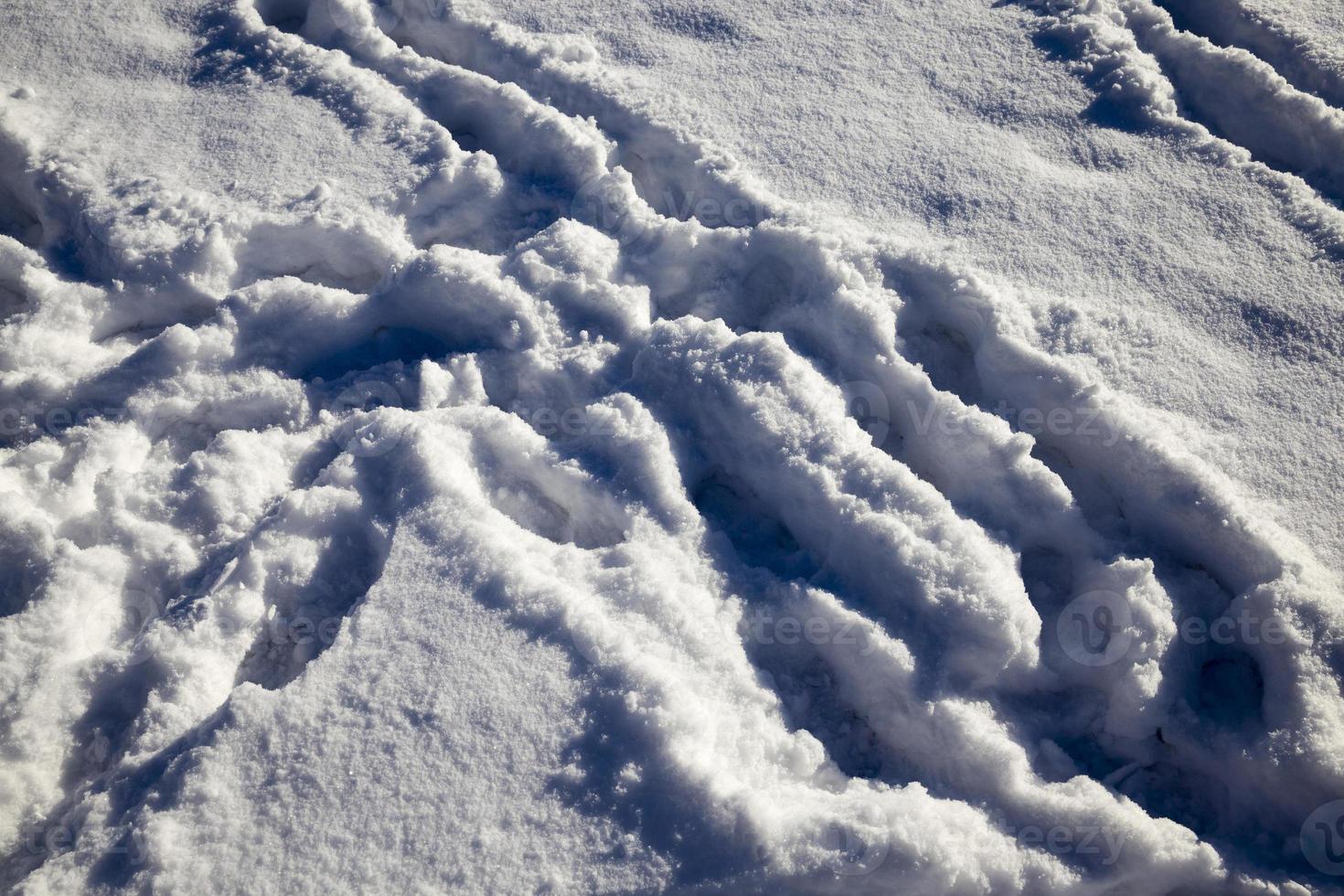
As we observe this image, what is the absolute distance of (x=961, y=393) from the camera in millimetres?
2344

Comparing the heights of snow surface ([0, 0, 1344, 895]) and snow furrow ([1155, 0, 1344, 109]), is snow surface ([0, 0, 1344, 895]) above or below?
below

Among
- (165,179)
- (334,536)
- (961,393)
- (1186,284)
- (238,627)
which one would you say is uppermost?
(1186,284)

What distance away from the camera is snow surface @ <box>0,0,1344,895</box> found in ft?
5.70

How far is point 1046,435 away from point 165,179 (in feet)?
8.89

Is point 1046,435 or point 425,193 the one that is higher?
point 1046,435

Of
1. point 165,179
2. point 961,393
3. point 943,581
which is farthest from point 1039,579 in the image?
point 165,179

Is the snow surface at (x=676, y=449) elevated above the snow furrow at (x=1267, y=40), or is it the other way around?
the snow furrow at (x=1267, y=40)

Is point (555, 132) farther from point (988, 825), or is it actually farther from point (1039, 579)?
point (988, 825)

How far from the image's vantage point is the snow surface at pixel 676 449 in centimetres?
174

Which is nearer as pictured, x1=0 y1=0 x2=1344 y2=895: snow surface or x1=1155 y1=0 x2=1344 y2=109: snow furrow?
x1=0 y1=0 x2=1344 y2=895: snow surface

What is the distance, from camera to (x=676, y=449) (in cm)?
220

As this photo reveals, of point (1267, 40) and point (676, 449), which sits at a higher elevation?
point (1267, 40)

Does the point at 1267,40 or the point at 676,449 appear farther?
the point at 1267,40

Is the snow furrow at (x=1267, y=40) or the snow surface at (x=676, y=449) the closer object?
the snow surface at (x=676, y=449)
